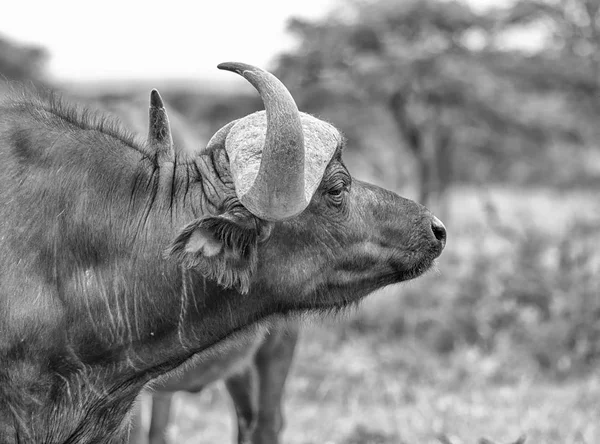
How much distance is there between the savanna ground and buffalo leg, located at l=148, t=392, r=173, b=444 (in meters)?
0.75

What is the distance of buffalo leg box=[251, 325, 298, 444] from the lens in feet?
22.1

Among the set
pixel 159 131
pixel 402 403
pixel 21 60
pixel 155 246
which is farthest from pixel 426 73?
Answer: pixel 21 60

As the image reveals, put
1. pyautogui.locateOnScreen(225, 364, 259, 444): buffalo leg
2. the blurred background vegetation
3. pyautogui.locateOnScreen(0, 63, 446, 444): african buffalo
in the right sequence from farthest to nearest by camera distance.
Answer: the blurred background vegetation < pyautogui.locateOnScreen(225, 364, 259, 444): buffalo leg < pyautogui.locateOnScreen(0, 63, 446, 444): african buffalo

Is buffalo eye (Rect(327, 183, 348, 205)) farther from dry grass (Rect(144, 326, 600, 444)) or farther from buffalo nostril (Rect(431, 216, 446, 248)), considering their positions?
dry grass (Rect(144, 326, 600, 444))

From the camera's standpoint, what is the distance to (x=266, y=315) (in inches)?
178

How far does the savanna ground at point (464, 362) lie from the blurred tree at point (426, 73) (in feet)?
10.4

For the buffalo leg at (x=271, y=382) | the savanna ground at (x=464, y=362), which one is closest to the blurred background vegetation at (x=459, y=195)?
the savanna ground at (x=464, y=362)

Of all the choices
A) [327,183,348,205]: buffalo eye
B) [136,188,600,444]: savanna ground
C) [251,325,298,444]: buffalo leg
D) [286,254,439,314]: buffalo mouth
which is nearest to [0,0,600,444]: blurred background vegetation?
[136,188,600,444]: savanna ground

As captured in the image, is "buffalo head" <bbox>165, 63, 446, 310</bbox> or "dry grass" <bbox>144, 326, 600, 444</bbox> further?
"dry grass" <bbox>144, 326, 600, 444</bbox>

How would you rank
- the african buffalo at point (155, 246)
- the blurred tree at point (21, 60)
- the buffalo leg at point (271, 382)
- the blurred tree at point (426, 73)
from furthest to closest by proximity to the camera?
the blurred tree at point (21, 60) < the blurred tree at point (426, 73) < the buffalo leg at point (271, 382) < the african buffalo at point (155, 246)

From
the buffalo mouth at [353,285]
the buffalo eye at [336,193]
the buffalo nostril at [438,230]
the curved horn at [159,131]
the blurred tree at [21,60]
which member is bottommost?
the blurred tree at [21,60]

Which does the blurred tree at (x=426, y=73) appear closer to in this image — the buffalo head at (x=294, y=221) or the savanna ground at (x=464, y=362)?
the savanna ground at (x=464, y=362)

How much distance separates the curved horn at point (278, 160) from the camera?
392cm

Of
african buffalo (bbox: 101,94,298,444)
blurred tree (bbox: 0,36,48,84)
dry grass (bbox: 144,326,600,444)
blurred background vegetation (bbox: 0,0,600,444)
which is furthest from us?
blurred tree (bbox: 0,36,48,84)
